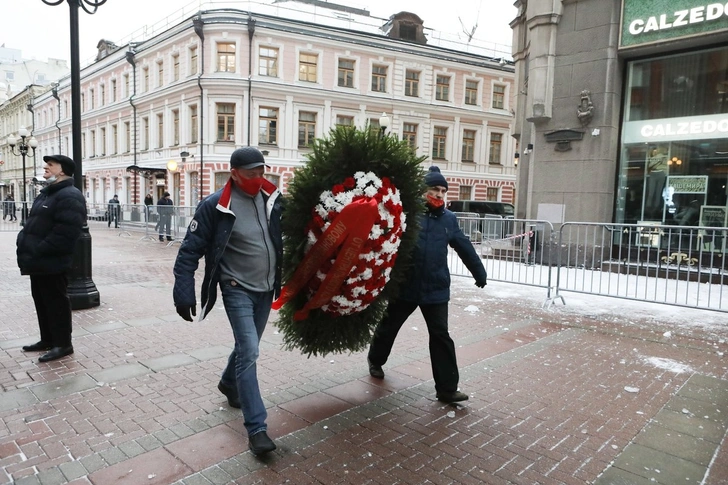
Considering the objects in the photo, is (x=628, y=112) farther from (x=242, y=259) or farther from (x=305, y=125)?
(x=305, y=125)

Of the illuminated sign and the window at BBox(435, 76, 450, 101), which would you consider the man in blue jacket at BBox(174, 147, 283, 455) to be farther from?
the window at BBox(435, 76, 450, 101)

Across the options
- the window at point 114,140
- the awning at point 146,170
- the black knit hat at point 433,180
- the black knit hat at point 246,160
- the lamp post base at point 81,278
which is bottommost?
the lamp post base at point 81,278

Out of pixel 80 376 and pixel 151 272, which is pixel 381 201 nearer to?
pixel 80 376

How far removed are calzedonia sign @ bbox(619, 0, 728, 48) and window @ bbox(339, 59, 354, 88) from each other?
23616 millimetres

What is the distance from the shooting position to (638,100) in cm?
1204

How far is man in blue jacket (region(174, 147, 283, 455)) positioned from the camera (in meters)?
3.46

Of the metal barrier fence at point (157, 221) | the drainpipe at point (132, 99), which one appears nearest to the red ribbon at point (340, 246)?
the metal barrier fence at point (157, 221)

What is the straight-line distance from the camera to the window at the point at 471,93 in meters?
37.7

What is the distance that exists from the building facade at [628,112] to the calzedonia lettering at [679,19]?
20mm

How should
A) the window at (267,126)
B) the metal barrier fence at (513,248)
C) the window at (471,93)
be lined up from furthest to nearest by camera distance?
the window at (471,93), the window at (267,126), the metal barrier fence at (513,248)

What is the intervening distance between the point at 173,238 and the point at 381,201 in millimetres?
17832

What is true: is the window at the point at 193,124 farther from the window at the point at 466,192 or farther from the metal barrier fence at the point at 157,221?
the window at the point at 466,192

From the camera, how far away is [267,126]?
3159 cm

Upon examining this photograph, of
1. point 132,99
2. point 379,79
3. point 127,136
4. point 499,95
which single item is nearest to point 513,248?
point 379,79
